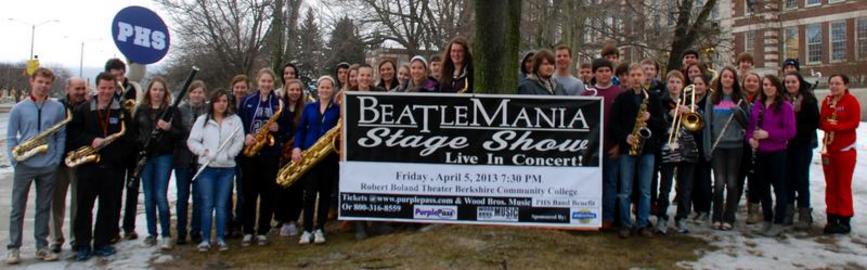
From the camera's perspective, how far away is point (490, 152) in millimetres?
6496

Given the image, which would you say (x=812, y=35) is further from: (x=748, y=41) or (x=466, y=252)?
(x=466, y=252)

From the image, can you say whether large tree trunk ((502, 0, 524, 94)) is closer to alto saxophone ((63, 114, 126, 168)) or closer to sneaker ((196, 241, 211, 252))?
sneaker ((196, 241, 211, 252))

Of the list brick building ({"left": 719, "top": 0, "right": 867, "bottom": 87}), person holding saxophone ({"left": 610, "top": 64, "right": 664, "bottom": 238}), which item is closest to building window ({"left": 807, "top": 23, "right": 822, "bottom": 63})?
brick building ({"left": 719, "top": 0, "right": 867, "bottom": 87})

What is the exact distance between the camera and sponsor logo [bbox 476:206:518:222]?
6488mm

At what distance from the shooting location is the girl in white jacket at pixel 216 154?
22.2ft

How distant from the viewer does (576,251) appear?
6.11 metres

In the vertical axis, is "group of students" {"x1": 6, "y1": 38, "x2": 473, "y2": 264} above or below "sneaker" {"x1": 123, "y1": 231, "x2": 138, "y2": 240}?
above

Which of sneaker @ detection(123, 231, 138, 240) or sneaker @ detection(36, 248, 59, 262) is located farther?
sneaker @ detection(123, 231, 138, 240)

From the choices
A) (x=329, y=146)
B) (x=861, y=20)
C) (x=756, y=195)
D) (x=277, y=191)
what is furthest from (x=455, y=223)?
(x=861, y=20)

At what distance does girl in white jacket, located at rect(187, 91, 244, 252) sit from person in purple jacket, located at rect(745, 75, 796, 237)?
5482 millimetres

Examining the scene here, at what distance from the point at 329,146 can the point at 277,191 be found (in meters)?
0.97

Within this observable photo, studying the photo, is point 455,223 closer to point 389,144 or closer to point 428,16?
point 389,144

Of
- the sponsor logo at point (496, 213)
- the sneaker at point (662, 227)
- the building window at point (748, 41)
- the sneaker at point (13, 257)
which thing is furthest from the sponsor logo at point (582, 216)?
the building window at point (748, 41)

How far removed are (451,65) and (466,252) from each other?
222cm
